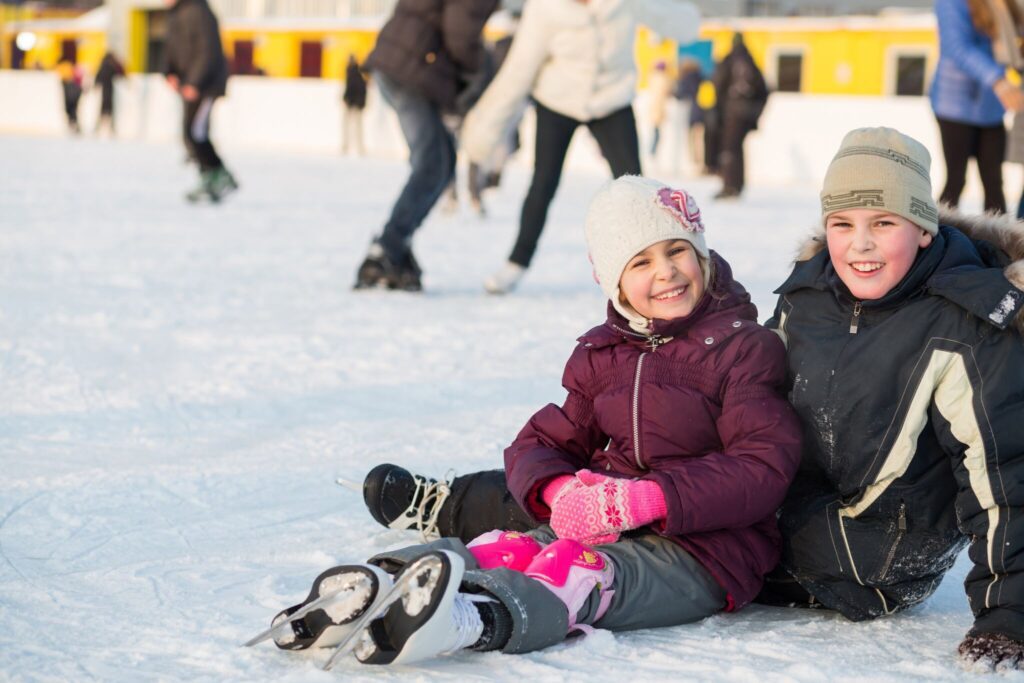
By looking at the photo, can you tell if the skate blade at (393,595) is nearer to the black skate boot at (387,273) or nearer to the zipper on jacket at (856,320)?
the zipper on jacket at (856,320)

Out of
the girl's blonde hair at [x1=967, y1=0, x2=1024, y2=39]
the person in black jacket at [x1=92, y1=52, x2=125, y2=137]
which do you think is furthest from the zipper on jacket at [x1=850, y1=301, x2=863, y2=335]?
the person in black jacket at [x1=92, y1=52, x2=125, y2=137]

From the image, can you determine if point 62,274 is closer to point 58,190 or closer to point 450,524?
point 450,524

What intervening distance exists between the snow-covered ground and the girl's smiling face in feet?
1.74

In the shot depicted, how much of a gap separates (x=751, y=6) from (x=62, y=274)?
88.7 ft

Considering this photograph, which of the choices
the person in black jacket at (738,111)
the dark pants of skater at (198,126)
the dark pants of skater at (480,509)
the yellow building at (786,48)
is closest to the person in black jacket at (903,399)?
the dark pants of skater at (480,509)

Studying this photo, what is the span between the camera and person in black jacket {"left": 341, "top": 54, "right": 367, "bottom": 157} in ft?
71.8

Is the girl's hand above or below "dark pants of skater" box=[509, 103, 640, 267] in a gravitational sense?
above

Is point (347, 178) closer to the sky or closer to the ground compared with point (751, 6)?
closer to the ground

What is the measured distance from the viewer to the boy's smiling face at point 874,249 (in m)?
2.31

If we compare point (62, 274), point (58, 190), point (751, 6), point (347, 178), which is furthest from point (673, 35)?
point (751, 6)

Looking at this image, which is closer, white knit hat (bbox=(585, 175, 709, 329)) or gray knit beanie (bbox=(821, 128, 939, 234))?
gray knit beanie (bbox=(821, 128, 939, 234))

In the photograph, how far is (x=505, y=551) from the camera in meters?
2.34

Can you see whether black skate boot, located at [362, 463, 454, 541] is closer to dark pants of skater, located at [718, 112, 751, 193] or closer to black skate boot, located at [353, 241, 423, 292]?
black skate boot, located at [353, 241, 423, 292]

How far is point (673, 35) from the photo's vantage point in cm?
614
